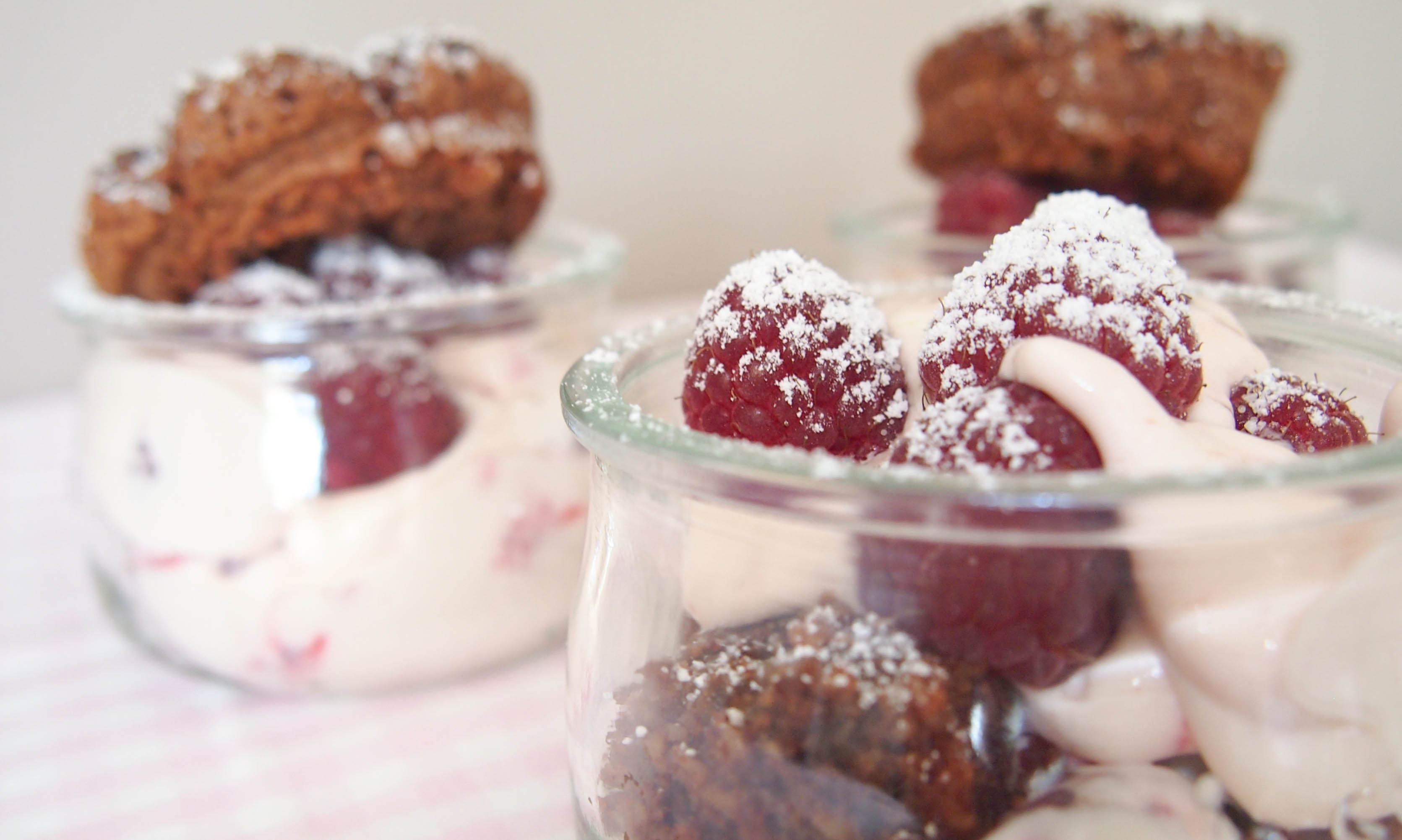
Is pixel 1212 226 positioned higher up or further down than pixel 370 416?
higher up

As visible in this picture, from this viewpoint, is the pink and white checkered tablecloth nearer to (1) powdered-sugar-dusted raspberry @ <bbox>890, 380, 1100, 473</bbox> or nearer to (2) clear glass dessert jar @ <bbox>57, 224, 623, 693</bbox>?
(2) clear glass dessert jar @ <bbox>57, 224, 623, 693</bbox>

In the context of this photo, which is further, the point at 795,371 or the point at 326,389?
the point at 326,389

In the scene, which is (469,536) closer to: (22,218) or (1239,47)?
(1239,47)

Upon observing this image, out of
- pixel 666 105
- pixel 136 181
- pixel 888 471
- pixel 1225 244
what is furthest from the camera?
pixel 666 105

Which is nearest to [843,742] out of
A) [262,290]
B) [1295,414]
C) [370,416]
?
[1295,414]

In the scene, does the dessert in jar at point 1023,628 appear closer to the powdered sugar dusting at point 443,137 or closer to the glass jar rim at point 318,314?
the glass jar rim at point 318,314

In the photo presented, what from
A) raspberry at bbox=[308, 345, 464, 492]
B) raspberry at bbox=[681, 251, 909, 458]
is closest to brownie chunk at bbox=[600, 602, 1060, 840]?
raspberry at bbox=[681, 251, 909, 458]

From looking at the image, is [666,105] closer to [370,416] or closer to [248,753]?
[370,416]
